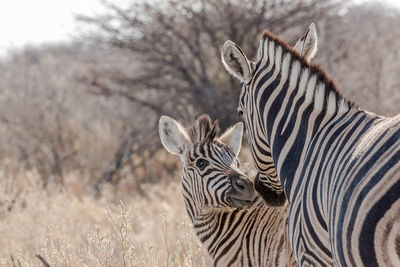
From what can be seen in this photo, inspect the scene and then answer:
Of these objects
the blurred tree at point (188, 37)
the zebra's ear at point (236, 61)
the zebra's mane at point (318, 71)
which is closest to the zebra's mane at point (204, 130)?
the zebra's ear at point (236, 61)

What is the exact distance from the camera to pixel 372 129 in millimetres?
3158

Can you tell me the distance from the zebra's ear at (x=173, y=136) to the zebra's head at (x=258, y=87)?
810mm

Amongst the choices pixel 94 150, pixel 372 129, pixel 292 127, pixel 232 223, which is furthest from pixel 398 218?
pixel 94 150

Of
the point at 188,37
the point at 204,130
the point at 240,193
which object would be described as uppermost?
the point at 188,37

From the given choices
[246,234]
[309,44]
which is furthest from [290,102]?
[246,234]

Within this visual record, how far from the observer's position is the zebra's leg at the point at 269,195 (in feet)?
14.3

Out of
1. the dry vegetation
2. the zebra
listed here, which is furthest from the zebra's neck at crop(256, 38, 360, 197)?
the dry vegetation

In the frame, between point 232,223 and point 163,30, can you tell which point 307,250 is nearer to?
point 232,223

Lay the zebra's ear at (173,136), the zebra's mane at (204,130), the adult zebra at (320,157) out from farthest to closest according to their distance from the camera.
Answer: the zebra's ear at (173,136), the zebra's mane at (204,130), the adult zebra at (320,157)

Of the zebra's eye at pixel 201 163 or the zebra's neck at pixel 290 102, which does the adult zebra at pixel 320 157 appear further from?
the zebra's eye at pixel 201 163

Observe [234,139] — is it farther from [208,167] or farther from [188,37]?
[188,37]

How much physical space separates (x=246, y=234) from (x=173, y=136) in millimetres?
1119

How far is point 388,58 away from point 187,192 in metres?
12.6

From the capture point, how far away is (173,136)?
17.0 feet
